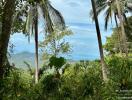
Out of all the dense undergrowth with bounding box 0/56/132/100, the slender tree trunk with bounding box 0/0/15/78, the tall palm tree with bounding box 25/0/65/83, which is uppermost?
the tall palm tree with bounding box 25/0/65/83

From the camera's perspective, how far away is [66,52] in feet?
129

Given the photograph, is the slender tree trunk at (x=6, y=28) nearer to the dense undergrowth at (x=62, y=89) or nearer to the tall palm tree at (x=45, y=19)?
the dense undergrowth at (x=62, y=89)

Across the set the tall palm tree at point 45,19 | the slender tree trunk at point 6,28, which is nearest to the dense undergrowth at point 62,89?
the slender tree trunk at point 6,28

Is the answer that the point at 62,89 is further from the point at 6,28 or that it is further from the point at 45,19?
the point at 45,19

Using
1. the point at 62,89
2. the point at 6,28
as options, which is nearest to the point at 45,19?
the point at 62,89

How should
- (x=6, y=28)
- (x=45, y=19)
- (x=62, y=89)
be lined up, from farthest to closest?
1. (x=45, y=19)
2. (x=62, y=89)
3. (x=6, y=28)

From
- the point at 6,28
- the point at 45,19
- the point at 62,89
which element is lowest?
the point at 62,89

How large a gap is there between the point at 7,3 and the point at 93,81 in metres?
4.66

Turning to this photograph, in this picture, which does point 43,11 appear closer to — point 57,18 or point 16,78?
point 57,18

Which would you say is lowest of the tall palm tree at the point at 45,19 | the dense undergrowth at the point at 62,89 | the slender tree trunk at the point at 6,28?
the dense undergrowth at the point at 62,89

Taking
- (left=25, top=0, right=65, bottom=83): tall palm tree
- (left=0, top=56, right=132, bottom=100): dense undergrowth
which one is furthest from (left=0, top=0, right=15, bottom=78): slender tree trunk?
Answer: (left=25, top=0, right=65, bottom=83): tall palm tree

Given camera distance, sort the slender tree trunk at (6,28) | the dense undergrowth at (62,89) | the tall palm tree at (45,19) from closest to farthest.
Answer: the slender tree trunk at (6,28) → the dense undergrowth at (62,89) → the tall palm tree at (45,19)

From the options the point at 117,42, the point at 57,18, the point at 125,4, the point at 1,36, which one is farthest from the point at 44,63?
the point at 1,36

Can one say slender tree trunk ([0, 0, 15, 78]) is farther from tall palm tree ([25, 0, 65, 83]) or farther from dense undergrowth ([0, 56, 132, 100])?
tall palm tree ([25, 0, 65, 83])
